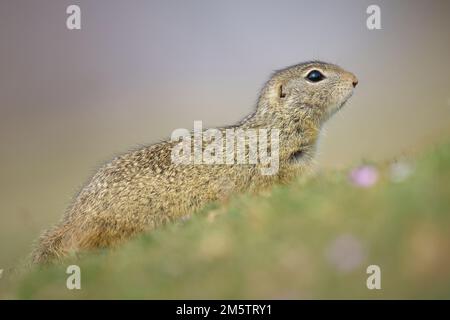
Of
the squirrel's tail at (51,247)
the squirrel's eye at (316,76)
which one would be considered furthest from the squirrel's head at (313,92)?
the squirrel's tail at (51,247)

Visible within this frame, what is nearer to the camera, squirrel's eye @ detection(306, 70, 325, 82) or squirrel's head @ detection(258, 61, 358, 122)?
squirrel's head @ detection(258, 61, 358, 122)

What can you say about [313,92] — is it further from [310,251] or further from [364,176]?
[310,251]

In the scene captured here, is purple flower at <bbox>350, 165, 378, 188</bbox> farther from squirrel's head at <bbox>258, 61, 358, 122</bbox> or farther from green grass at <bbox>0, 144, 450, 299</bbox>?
squirrel's head at <bbox>258, 61, 358, 122</bbox>

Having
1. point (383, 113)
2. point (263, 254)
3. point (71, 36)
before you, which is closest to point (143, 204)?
point (263, 254)

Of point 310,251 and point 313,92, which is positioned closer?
point 310,251

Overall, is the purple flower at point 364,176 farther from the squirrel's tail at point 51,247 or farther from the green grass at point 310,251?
the squirrel's tail at point 51,247

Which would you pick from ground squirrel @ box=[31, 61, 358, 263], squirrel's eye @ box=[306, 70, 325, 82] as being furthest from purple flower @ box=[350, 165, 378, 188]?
squirrel's eye @ box=[306, 70, 325, 82]

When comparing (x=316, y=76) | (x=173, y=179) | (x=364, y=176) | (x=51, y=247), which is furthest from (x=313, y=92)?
(x=51, y=247)
